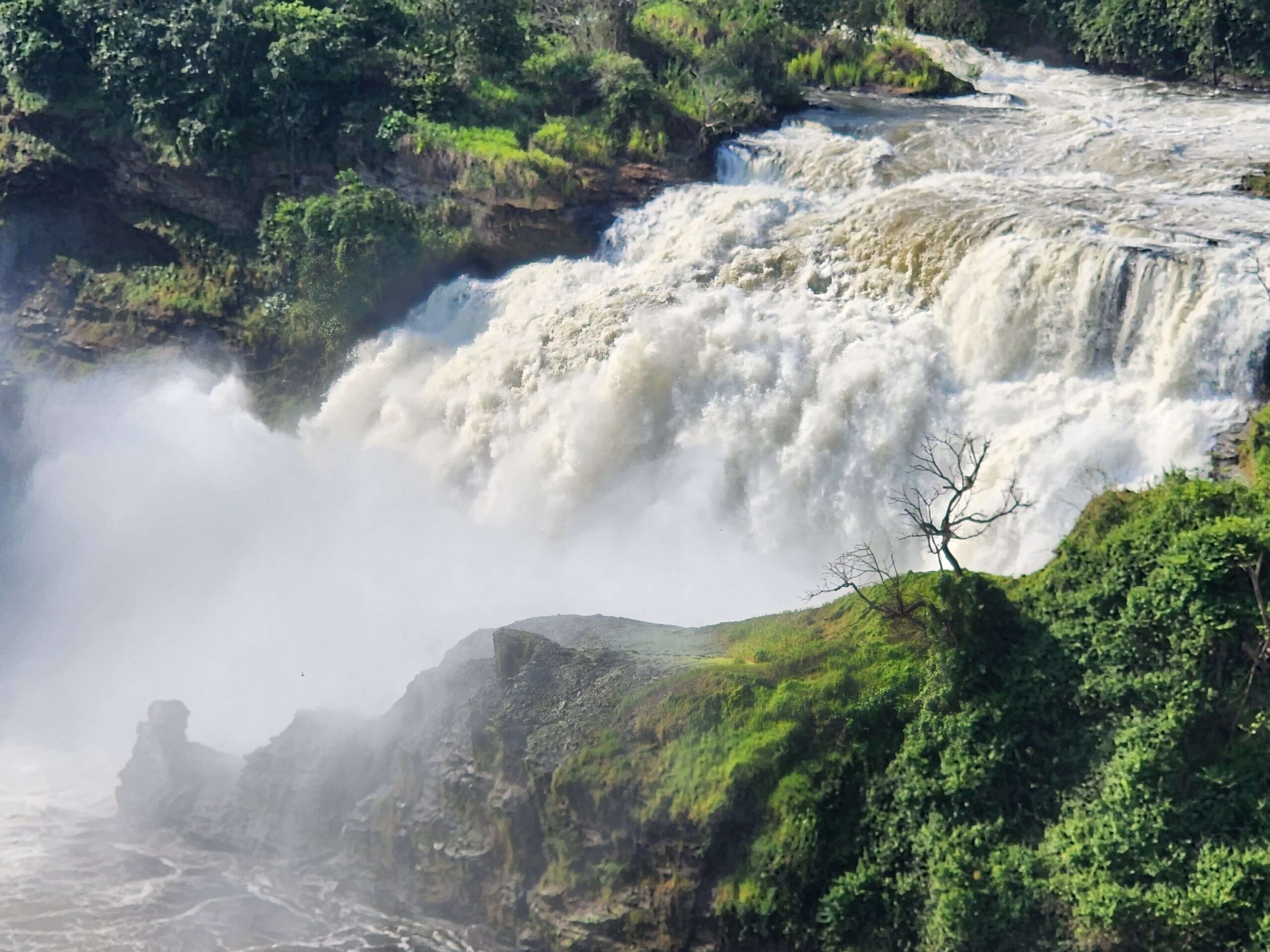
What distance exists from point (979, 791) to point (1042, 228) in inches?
429

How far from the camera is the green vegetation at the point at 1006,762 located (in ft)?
42.7

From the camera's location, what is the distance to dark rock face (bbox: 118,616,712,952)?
1520cm

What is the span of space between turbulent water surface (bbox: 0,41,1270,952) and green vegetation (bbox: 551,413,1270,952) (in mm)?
4327

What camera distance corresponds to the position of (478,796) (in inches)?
646

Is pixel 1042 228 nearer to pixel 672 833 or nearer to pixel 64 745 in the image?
pixel 672 833

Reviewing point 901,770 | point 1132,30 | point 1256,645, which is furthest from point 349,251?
point 1256,645

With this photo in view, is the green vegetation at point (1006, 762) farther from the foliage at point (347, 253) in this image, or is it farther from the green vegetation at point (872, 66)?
the green vegetation at point (872, 66)

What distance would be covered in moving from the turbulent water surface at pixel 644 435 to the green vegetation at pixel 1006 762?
4.33 meters

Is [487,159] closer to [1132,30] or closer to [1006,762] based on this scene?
[1132,30]

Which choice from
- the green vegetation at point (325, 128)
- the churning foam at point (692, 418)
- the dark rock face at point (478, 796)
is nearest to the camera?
the dark rock face at point (478, 796)

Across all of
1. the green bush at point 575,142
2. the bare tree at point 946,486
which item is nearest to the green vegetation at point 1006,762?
the bare tree at point 946,486

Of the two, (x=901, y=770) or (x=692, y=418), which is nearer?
(x=901, y=770)

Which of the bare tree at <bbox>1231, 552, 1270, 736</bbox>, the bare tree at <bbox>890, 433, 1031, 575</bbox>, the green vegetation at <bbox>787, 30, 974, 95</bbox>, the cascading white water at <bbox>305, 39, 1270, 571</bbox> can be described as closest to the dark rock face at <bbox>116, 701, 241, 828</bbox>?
the cascading white water at <bbox>305, 39, 1270, 571</bbox>

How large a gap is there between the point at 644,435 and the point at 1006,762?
10801mm
